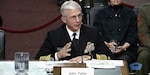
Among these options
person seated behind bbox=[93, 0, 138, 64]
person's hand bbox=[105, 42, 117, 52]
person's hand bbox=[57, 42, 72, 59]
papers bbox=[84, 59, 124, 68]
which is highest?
person seated behind bbox=[93, 0, 138, 64]

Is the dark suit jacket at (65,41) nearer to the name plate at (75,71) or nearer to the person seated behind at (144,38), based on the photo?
the person seated behind at (144,38)

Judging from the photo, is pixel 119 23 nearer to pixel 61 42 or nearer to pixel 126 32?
pixel 126 32

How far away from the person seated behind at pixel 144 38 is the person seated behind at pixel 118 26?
0.08 m

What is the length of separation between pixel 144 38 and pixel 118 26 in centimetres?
35

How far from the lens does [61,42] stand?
3.90m

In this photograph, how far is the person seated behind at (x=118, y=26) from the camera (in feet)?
15.9

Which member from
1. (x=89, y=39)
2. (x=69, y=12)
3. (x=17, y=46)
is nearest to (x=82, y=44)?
(x=89, y=39)

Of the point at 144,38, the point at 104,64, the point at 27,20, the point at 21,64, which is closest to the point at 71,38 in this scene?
the point at 104,64

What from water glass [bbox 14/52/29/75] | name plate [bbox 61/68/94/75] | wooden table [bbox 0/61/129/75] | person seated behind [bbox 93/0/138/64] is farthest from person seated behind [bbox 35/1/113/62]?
name plate [bbox 61/68/94/75]

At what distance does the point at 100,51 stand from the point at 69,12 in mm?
480

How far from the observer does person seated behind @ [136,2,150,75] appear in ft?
15.0

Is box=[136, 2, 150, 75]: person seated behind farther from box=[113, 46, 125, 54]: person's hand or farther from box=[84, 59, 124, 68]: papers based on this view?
box=[84, 59, 124, 68]: papers

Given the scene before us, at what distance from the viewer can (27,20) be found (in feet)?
28.9

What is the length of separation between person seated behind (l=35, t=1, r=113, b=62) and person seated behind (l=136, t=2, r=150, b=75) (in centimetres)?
81
